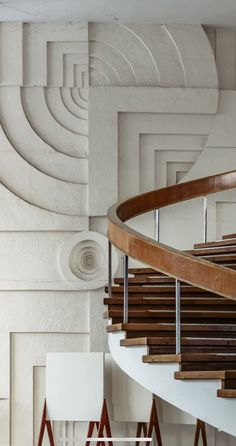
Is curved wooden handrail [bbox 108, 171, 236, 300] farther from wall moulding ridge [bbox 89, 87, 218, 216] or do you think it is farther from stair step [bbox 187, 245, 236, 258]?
wall moulding ridge [bbox 89, 87, 218, 216]

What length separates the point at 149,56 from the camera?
26.6 ft

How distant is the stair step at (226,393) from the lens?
5301mm

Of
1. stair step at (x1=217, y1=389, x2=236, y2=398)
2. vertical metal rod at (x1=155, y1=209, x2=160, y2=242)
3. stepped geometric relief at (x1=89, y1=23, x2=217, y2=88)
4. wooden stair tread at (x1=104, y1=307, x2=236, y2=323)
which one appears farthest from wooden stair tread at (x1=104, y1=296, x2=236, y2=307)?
stepped geometric relief at (x1=89, y1=23, x2=217, y2=88)

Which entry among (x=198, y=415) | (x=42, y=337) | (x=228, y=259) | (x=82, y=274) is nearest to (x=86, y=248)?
(x=82, y=274)

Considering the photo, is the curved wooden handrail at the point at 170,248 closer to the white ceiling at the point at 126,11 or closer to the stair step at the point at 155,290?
the stair step at the point at 155,290

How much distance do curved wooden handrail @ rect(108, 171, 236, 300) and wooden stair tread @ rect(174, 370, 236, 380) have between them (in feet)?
1.48

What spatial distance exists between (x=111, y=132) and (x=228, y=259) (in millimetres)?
1634

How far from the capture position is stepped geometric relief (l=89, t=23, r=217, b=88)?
8.09 m

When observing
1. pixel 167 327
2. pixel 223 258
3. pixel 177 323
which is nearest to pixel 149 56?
pixel 223 258

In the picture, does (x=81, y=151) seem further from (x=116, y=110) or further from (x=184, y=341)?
(x=184, y=341)

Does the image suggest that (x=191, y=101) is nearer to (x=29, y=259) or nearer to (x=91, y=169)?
(x=91, y=169)

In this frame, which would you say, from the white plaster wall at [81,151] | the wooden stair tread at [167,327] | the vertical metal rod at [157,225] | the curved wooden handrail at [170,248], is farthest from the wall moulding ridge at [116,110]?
the wooden stair tread at [167,327]

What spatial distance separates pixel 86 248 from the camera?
799 cm

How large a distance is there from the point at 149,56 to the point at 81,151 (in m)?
0.94
